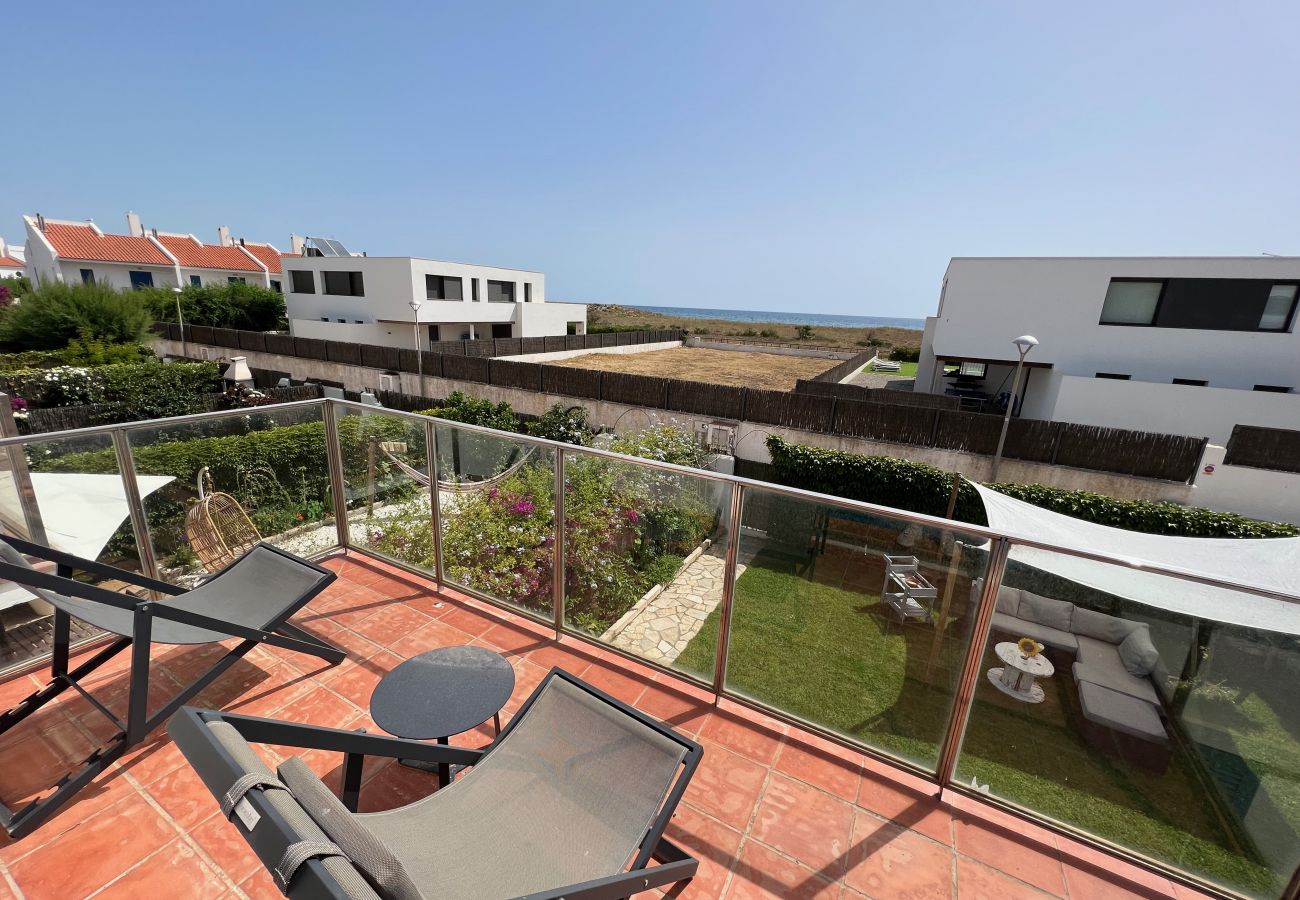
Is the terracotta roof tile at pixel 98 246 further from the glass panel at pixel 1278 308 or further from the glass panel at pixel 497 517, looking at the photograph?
the glass panel at pixel 1278 308

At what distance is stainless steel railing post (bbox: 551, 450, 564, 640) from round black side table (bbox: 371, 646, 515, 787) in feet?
3.18

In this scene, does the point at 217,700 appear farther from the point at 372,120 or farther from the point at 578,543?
the point at 372,120

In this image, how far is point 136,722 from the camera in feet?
7.32

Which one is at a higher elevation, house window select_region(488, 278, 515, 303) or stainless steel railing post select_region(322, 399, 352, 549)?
house window select_region(488, 278, 515, 303)

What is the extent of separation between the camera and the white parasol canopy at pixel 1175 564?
1879 mm

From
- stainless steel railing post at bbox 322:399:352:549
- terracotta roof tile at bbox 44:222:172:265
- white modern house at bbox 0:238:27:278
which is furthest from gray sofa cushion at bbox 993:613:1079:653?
white modern house at bbox 0:238:27:278

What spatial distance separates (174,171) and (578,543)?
27445 millimetres

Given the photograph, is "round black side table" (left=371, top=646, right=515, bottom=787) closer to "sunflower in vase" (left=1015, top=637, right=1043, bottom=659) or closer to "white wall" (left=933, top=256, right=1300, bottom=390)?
"sunflower in vase" (left=1015, top=637, right=1043, bottom=659)

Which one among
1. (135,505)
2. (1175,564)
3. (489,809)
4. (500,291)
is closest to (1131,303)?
(1175,564)

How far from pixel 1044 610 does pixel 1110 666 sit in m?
0.32

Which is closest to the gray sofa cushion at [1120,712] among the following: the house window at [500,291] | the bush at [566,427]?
the bush at [566,427]

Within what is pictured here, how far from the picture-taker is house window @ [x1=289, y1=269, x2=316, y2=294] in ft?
89.0

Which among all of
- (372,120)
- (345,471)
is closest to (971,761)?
(345,471)

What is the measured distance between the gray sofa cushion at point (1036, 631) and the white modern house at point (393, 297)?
79.4 ft
